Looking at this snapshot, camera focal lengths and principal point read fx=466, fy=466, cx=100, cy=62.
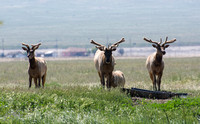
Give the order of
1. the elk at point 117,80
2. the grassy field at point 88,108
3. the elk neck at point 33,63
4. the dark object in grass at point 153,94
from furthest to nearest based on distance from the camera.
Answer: the elk at point 117,80
the elk neck at point 33,63
the dark object in grass at point 153,94
the grassy field at point 88,108

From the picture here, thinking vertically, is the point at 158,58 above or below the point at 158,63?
above

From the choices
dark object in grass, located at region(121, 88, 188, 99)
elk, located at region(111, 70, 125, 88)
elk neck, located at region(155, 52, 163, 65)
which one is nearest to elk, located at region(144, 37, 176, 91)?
elk neck, located at region(155, 52, 163, 65)

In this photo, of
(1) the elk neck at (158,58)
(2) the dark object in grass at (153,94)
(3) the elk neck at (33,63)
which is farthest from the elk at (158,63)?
(3) the elk neck at (33,63)

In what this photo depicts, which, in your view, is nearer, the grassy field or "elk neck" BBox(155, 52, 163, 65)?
the grassy field

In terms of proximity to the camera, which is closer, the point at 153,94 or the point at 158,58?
the point at 153,94

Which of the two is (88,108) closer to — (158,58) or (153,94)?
(153,94)

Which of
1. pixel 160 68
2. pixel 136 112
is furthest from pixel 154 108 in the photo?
pixel 160 68

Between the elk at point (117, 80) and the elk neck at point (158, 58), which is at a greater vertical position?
the elk neck at point (158, 58)

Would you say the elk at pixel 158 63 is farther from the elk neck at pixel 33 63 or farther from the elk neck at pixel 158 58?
the elk neck at pixel 33 63

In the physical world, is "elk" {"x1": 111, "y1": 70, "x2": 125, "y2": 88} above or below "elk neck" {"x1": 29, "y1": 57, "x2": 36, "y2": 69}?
below

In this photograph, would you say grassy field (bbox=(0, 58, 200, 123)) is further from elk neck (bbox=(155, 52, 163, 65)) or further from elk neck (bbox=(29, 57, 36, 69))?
elk neck (bbox=(155, 52, 163, 65))

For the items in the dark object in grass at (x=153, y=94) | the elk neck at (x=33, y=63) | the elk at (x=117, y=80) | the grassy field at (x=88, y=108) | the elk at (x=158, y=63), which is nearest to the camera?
the grassy field at (x=88, y=108)

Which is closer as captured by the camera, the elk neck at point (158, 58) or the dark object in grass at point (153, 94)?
the dark object in grass at point (153, 94)

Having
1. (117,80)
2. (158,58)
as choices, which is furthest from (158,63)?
(117,80)
